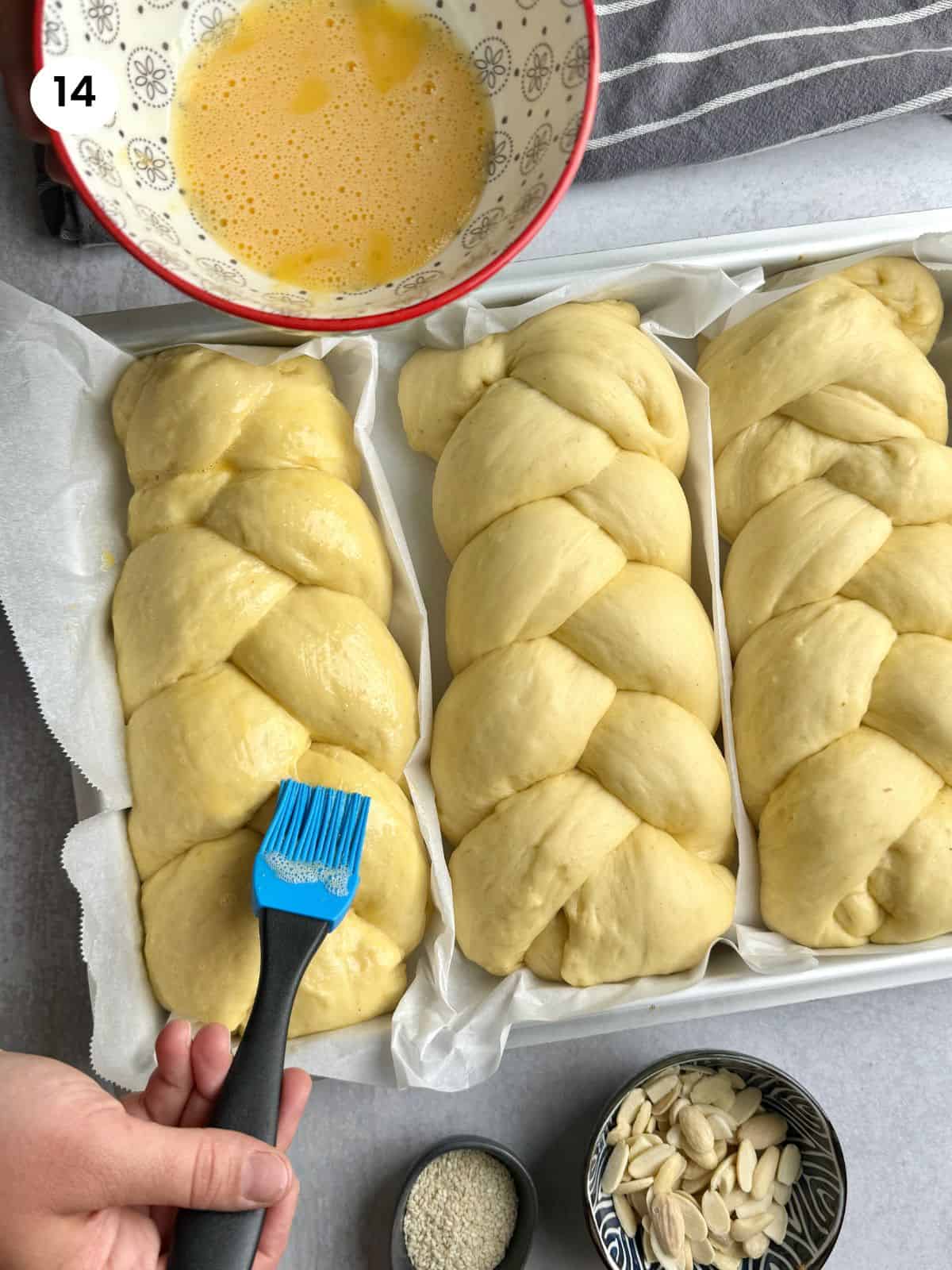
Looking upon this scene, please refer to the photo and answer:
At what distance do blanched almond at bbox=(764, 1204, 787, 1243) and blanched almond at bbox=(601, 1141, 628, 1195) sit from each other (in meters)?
0.15

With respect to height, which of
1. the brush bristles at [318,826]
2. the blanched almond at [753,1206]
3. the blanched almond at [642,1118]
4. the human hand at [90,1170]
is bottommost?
the blanched almond at [753,1206]

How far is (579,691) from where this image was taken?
1000 millimetres

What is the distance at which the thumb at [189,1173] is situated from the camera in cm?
79

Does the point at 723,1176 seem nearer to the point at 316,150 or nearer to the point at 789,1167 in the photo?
the point at 789,1167

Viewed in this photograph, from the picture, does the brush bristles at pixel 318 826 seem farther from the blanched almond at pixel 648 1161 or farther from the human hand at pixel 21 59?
the human hand at pixel 21 59

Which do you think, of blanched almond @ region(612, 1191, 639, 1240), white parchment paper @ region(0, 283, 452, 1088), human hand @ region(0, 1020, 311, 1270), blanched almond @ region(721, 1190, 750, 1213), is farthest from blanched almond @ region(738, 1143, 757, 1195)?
human hand @ region(0, 1020, 311, 1270)

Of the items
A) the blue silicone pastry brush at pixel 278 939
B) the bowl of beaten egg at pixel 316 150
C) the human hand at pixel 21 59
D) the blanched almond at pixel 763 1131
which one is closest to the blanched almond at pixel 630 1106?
the blanched almond at pixel 763 1131

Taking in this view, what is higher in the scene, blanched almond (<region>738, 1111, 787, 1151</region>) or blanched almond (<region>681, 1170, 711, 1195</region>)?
blanched almond (<region>738, 1111, 787, 1151</region>)

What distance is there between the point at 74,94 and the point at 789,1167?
1.11m

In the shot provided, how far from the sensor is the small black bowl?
1.04 meters

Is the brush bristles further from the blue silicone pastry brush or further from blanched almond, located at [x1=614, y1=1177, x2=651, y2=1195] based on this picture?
blanched almond, located at [x1=614, y1=1177, x2=651, y2=1195]

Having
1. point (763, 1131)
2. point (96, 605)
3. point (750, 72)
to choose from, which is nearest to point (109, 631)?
point (96, 605)

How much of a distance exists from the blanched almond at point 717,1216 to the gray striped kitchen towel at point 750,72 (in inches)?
42.2

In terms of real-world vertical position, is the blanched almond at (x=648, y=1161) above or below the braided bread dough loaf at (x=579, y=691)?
below
